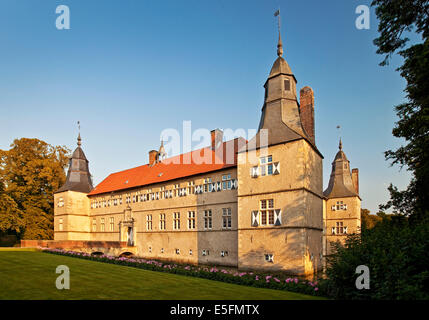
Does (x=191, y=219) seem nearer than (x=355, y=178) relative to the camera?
Yes

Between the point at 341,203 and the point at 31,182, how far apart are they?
35.4m

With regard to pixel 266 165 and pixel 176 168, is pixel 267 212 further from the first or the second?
pixel 176 168

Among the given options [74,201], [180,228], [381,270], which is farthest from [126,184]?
[381,270]

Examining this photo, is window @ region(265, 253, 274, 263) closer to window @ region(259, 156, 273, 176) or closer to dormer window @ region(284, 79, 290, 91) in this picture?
window @ region(259, 156, 273, 176)

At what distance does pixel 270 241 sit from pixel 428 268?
10269mm

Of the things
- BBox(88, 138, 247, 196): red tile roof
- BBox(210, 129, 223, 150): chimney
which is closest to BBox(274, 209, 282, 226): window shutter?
BBox(88, 138, 247, 196): red tile roof

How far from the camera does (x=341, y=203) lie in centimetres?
3400

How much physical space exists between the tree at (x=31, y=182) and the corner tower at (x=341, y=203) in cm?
3276

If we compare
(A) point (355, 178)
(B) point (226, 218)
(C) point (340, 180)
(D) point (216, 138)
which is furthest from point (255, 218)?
(A) point (355, 178)

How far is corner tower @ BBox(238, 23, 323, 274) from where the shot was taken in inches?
660

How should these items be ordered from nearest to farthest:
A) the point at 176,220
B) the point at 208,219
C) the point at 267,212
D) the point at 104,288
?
the point at 104,288
the point at 267,212
the point at 208,219
the point at 176,220

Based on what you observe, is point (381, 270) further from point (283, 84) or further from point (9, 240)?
point (9, 240)

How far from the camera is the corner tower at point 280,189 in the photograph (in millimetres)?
16766

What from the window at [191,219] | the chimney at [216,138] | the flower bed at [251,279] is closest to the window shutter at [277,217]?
the flower bed at [251,279]
